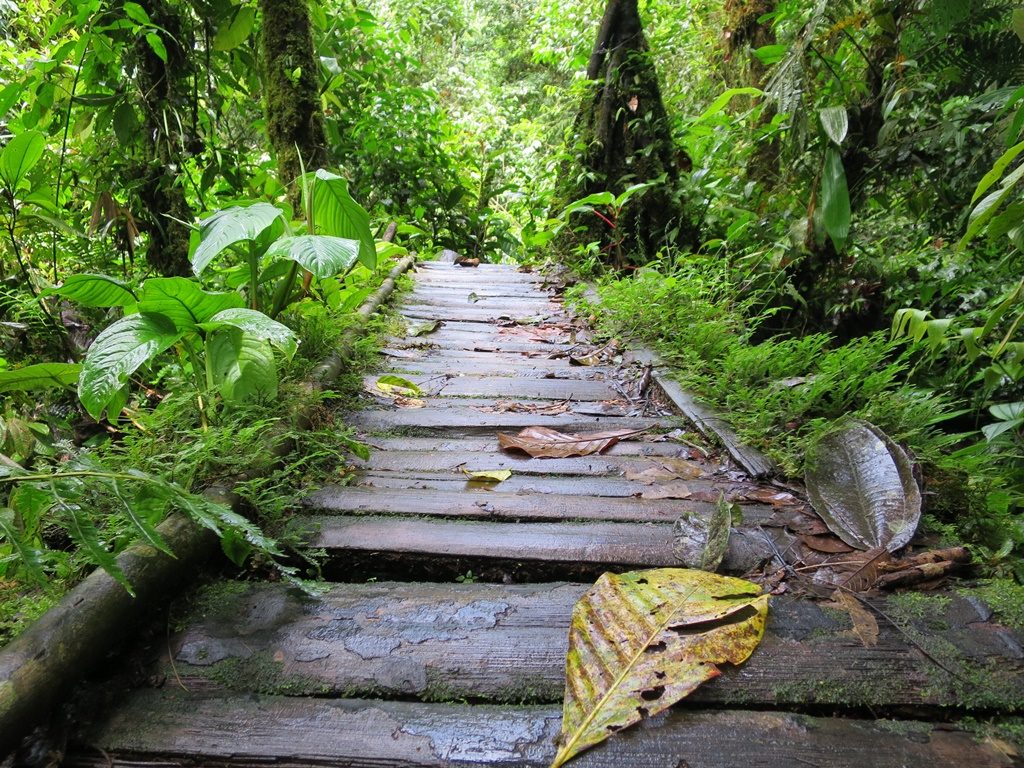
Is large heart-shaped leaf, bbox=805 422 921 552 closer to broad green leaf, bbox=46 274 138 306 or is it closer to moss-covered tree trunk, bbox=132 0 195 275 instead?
broad green leaf, bbox=46 274 138 306

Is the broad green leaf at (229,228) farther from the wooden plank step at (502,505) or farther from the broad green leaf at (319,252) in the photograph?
the wooden plank step at (502,505)

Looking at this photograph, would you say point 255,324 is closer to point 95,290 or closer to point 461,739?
point 95,290

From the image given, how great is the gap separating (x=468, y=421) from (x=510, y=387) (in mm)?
520

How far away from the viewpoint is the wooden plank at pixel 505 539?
152 centimetres

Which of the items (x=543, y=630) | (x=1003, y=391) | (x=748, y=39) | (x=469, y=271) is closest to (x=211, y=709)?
(x=543, y=630)

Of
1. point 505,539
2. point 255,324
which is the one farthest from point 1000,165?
point 255,324

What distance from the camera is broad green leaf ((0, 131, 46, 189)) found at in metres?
2.14

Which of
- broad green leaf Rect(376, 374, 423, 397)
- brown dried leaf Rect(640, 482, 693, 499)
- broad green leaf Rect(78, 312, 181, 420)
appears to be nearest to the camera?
broad green leaf Rect(78, 312, 181, 420)

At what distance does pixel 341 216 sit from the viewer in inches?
104

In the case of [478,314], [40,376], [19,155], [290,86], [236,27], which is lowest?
[478,314]

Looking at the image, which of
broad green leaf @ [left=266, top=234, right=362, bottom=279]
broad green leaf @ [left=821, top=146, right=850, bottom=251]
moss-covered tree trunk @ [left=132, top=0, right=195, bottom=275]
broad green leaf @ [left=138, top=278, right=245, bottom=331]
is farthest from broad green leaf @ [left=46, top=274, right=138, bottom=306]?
broad green leaf @ [left=821, top=146, right=850, bottom=251]

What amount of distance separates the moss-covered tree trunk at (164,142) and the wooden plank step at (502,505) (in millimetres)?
2362

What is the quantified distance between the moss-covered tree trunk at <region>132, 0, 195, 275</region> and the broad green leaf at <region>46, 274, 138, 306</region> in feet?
5.90

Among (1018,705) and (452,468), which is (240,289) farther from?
(1018,705)
